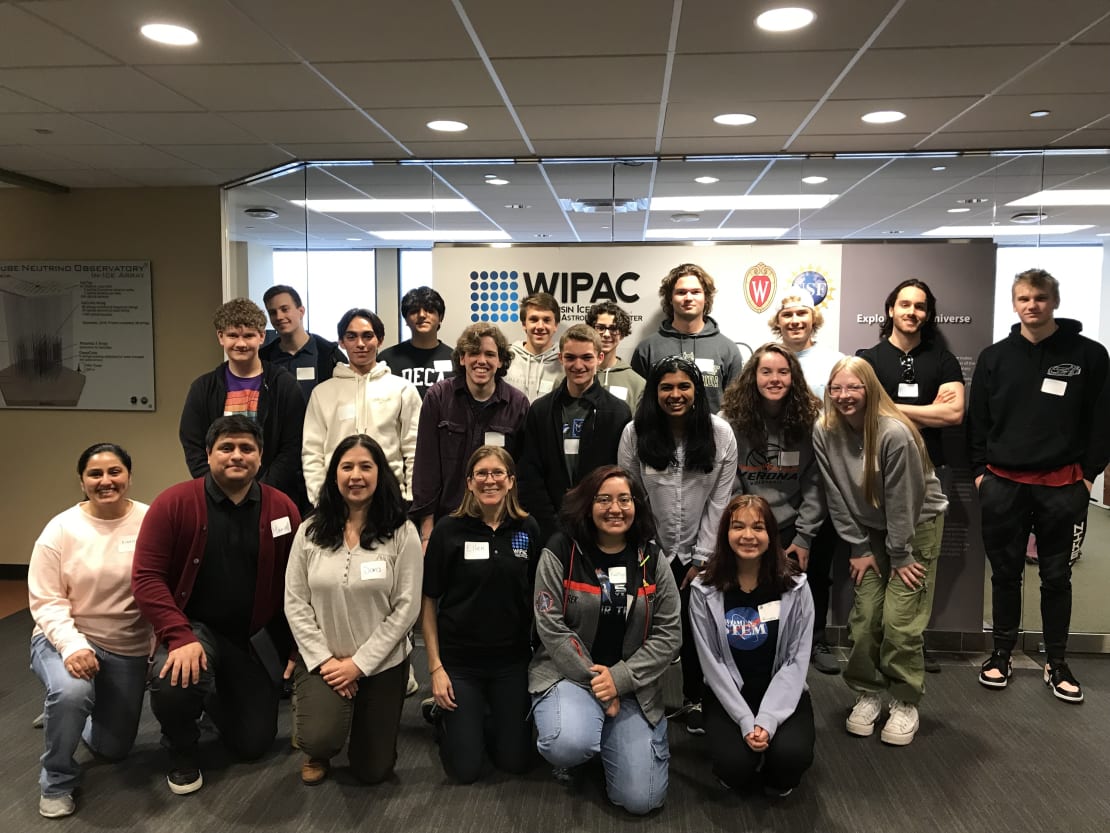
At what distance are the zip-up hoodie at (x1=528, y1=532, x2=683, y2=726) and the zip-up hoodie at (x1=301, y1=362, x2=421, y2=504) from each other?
985 mm

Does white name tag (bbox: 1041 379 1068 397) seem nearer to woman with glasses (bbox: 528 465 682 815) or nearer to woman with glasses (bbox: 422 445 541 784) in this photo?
woman with glasses (bbox: 528 465 682 815)

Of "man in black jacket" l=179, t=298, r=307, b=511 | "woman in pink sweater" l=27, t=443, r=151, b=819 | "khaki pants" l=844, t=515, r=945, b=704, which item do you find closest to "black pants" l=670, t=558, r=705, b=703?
"khaki pants" l=844, t=515, r=945, b=704

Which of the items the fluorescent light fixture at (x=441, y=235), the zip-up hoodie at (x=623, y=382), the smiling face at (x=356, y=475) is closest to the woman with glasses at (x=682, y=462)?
the zip-up hoodie at (x=623, y=382)

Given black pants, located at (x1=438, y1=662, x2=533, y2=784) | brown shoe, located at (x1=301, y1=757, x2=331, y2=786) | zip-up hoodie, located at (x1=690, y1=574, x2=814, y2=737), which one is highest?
zip-up hoodie, located at (x1=690, y1=574, x2=814, y2=737)

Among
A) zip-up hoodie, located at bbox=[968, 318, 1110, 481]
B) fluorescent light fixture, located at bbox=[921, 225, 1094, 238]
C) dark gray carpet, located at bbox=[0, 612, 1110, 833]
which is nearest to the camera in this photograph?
A: dark gray carpet, located at bbox=[0, 612, 1110, 833]

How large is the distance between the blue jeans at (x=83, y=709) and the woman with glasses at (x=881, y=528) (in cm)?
270

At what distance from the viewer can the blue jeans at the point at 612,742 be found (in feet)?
7.90

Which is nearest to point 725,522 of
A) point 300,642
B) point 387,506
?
point 387,506

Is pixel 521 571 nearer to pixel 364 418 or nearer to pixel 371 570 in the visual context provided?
pixel 371 570

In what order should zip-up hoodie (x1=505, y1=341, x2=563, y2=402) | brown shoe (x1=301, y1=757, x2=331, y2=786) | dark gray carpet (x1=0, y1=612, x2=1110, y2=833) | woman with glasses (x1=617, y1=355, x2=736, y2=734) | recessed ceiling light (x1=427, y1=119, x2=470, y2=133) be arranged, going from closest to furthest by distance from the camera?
dark gray carpet (x1=0, y1=612, x2=1110, y2=833)
brown shoe (x1=301, y1=757, x2=331, y2=786)
woman with glasses (x1=617, y1=355, x2=736, y2=734)
zip-up hoodie (x1=505, y1=341, x2=563, y2=402)
recessed ceiling light (x1=427, y1=119, x2=470, y2=133)

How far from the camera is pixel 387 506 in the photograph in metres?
2.69

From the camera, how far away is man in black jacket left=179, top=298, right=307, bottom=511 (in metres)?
3.19

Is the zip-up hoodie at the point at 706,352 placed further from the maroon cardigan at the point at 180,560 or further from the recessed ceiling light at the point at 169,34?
A: the recessed ceiling light at the point at 169,34

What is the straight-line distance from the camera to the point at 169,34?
8.55 feet
